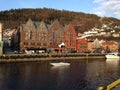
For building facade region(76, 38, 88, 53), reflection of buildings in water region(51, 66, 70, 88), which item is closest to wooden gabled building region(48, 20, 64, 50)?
building facade region(76, 38, 88, 53)

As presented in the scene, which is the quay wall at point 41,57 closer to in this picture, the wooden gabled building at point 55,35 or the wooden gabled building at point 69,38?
the wooden gabled building at point 69,38

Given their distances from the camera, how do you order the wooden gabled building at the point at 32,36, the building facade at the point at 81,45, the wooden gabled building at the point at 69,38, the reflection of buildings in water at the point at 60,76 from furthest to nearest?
1. the building facade at the point at 81,45
2. the wooden gabled building at the point at 69,38
3. the wooden gabled building at the point at 32,36
4. the reflection of buildings in water at the point at 60,76

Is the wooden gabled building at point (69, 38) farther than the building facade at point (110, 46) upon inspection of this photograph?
No

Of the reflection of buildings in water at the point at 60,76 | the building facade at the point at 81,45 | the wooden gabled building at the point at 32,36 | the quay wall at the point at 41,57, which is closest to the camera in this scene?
the reflection of buildings in water at the point at 60,76

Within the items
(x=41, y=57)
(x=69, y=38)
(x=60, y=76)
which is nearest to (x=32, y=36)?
(x=69, y=38)

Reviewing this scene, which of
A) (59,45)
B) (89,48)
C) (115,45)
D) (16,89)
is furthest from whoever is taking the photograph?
(115,45)

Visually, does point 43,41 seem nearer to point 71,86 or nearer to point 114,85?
point 71,86

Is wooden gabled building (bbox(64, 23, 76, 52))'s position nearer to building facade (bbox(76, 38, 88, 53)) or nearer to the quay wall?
building facade (bbox(76, 38, 88, 53))

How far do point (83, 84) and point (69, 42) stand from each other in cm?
10076

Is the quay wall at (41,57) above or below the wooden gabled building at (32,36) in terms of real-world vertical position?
below

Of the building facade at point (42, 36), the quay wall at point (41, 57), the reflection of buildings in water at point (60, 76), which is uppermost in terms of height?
the building facade at point (42, 36)

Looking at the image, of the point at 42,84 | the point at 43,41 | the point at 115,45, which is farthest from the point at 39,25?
the point at 42,84

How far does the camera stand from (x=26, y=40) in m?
132

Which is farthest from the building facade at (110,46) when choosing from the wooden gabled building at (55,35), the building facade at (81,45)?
the wooden gabled building at (55,35)
